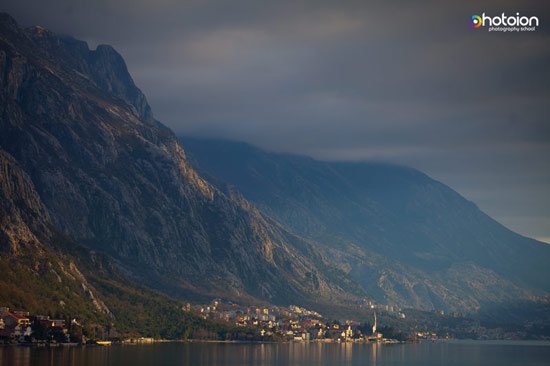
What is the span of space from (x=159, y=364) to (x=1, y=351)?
1225 inches

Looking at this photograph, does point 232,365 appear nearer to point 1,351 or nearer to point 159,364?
point 159,364

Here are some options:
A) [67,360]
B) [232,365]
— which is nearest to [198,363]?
[232,365]

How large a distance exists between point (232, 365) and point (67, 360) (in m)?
36.4

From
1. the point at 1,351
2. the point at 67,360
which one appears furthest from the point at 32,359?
the point at 1,351

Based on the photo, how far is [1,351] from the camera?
620 feet

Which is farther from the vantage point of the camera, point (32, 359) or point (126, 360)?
point (126, 360)

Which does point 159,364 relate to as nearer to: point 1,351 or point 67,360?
point 67,360

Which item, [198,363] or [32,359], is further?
[198,363]

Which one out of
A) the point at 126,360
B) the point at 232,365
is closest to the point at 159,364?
the point at 126,360

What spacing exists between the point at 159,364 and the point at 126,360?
7.45 meters

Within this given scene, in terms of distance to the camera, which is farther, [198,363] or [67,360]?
[198,363]

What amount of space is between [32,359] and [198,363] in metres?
36.0

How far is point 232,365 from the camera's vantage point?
199 meters

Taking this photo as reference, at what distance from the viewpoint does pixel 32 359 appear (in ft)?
569
